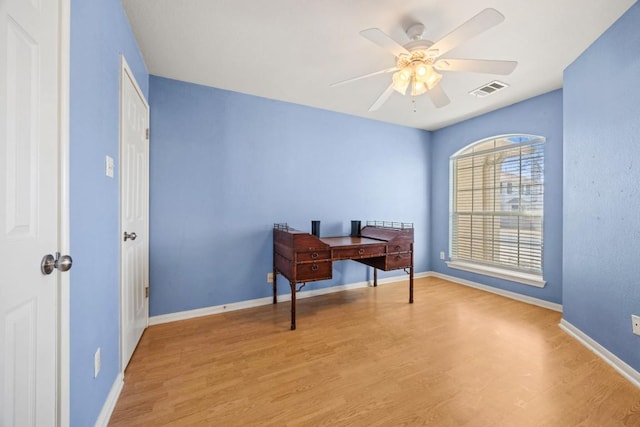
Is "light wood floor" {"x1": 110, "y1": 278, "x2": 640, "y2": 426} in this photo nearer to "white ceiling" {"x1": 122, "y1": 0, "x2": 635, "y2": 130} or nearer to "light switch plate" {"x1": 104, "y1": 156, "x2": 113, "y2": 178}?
"light switch plate" {"x1": 104, "y1": 156, "x2": 113, "y2": 178}

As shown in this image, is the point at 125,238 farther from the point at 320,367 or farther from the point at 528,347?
the point at 528,347

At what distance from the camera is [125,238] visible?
1800mm

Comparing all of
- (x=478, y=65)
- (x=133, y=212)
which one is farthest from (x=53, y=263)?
(x=478, y=65)

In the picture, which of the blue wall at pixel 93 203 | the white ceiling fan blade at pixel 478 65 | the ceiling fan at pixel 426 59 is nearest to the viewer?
the blue wall at pixel 93 203

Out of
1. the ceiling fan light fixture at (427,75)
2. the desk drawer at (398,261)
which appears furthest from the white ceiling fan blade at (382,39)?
the desk drawer at (398,261)

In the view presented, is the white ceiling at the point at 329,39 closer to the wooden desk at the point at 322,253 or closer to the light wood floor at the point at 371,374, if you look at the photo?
the wooden desk at the point at 322,253

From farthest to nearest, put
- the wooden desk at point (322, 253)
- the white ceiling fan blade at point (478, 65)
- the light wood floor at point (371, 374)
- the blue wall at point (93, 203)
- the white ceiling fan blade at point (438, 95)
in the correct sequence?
the wooden desk at point (322, 253) < the white ceiling fan blade at point (438, 95) < the white ceiling fan blade at point (478, 65) < the light wood floor at point (371, 374) < the blue wall at point (93, 203)

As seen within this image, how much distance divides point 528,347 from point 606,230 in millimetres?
1098

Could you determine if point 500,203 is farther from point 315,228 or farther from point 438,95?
point 315,228

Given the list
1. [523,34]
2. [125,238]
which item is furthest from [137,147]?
[523,34]

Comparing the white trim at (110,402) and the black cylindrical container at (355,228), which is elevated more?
the black cylindrical container at (355,228)

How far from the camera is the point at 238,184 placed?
2.91 metres

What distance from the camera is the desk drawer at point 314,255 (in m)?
2.46

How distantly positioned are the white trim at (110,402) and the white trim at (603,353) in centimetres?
317
